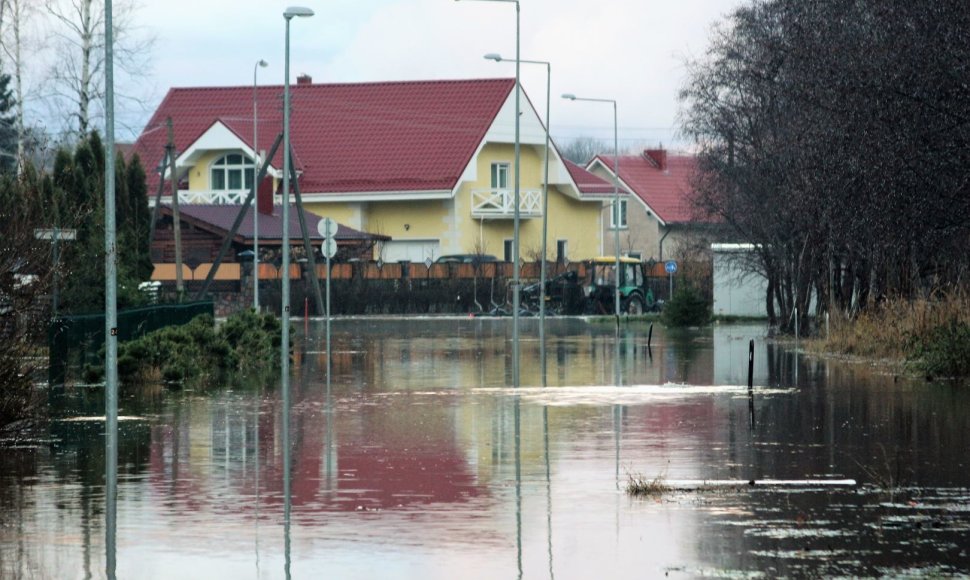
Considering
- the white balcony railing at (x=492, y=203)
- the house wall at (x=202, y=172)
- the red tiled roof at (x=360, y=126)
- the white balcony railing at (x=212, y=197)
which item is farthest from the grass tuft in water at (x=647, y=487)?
the house wall at (x=202, y=172)

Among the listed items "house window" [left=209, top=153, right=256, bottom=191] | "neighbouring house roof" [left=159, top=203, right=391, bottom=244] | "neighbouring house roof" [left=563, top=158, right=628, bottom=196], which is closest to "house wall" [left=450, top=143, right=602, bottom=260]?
"neighbouring house roof" [left=563, top=158, right=628, bottom=196]

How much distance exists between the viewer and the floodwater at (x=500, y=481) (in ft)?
36.9

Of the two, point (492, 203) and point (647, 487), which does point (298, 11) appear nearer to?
point (647, 487)

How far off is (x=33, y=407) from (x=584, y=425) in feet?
20.9

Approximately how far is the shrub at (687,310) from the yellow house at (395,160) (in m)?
20.9

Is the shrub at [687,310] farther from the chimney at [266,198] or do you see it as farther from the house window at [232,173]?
the house window at [232,173]

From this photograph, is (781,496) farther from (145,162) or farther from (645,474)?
(145,162)

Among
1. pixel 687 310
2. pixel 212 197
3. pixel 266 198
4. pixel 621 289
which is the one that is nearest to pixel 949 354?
pixel 687 310

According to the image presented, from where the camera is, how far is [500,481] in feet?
50.4

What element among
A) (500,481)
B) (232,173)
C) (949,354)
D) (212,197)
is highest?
(232,173)

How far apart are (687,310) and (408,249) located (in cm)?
2562

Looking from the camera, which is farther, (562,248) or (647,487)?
(562,248)

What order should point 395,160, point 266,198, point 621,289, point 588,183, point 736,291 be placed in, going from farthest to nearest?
1. point 588,183
2. point 395,160
3. point 266,198
4. point 621,289
5. point 736,291

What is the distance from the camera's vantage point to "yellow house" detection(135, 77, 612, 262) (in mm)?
76688
